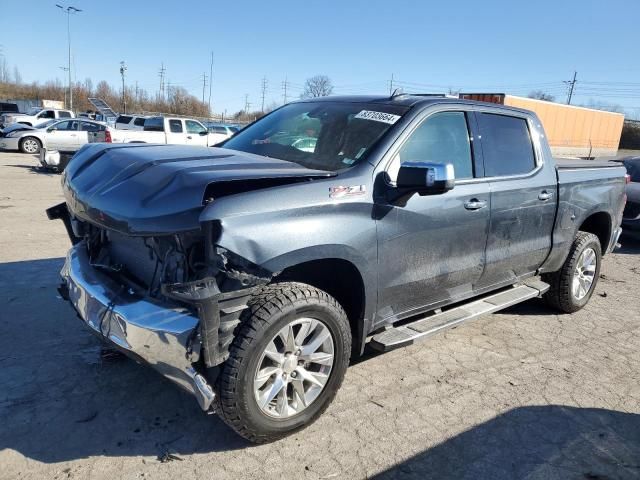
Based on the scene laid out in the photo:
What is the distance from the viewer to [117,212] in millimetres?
2695

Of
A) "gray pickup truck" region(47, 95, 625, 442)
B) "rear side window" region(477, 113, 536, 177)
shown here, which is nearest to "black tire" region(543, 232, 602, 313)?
"gray pickup truck" region(47, 95, 625, 442)

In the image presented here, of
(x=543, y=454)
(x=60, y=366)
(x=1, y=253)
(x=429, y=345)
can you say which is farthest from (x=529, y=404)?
(x=1, y=253)

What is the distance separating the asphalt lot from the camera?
2740mm

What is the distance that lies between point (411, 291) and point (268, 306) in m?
1.21

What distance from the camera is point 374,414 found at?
325 centimetres

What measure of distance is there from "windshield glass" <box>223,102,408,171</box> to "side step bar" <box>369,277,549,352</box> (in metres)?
1.17

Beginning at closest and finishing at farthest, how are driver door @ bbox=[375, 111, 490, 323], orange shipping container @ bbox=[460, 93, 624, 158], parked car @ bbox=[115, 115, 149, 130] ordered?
driver door @ bbox=[375, 111, 490, 323]
parked car @ bbox=[115, 115, 149, 130]
orange shipping container @ bbox=[460, 93, 624, 158]

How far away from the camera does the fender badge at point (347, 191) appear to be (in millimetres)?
2924

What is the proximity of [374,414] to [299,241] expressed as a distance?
4.31ft

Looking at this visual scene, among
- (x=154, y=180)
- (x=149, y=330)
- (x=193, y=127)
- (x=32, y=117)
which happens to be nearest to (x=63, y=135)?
(x=193, y=127)

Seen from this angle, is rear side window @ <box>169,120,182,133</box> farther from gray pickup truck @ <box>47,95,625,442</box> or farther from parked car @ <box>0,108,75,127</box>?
gray pickup truck @ <box>47,95,625,442</box>

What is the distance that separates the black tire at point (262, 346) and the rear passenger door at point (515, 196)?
1.73m

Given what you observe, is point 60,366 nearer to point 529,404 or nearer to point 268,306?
point 268,306

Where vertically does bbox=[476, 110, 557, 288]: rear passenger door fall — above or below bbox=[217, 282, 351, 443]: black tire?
above
